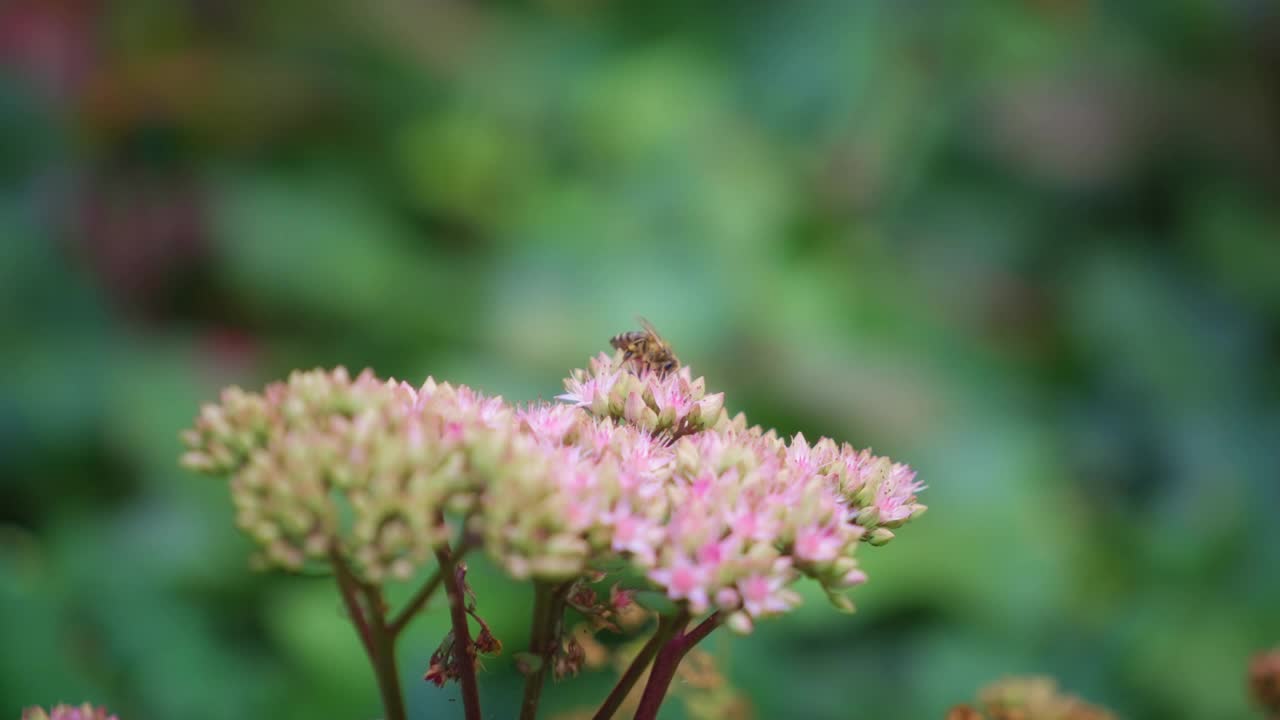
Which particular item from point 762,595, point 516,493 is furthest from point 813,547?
point 516,493

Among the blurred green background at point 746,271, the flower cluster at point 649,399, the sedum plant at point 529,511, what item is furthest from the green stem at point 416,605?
the blurred green background at point 746,271

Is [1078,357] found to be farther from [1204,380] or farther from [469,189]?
[469,189]

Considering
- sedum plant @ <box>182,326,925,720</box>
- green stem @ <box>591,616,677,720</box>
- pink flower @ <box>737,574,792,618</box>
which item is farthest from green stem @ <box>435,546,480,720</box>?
pink flower @ <box>737,574,792,618</box>

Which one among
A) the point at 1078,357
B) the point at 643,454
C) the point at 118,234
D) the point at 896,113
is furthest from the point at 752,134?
the point at 643,454

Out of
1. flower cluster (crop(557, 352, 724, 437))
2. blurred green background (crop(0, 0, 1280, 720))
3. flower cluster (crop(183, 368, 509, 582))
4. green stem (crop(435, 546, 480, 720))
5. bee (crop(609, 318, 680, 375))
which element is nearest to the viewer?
flower cluster (crop(183, 368, 509, 582))

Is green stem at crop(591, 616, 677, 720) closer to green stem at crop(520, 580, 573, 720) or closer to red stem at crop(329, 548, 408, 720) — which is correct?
green stem at crop(520, 580, 573, 720)

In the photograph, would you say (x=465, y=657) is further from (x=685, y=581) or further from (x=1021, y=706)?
(x=1021, y=706)
